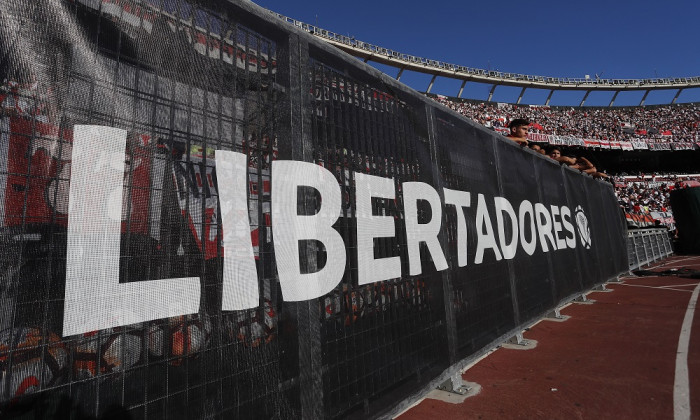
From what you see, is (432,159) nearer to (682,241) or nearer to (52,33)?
(52,33)

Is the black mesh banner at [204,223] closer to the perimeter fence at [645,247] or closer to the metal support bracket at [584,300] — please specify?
the metal support bracket at [584,300]

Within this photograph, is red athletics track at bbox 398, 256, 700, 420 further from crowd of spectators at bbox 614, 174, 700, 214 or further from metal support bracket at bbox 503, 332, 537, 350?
crowd of spectators at bbox 614, 174, 700, 214

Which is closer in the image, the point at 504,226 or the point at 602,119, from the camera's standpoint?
the point at 504,226

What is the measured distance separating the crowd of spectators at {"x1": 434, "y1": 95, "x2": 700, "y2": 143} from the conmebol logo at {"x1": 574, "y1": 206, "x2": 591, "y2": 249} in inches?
1147

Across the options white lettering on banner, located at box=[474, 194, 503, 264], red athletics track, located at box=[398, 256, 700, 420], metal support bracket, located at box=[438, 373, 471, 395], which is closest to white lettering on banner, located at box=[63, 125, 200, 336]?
red athletics track, located at box=[398, 256, 700, 420]

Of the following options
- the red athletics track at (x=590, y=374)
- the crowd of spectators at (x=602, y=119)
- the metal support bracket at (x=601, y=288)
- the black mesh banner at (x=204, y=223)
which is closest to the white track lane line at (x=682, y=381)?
the red athletics track at (x=590, y=374)

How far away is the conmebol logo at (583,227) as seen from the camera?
6.32m

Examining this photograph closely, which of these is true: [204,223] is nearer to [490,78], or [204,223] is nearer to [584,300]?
[584,300]

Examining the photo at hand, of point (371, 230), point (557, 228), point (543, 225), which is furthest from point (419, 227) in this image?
point (557, 228)

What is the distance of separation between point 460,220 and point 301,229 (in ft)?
6.12

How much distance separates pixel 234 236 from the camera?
61.1 inches

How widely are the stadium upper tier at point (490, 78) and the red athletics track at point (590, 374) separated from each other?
1385 inches

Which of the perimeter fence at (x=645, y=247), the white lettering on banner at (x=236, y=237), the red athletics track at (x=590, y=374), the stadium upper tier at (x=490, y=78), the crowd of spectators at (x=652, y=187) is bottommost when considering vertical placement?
the red athletics track at (x=590, y=374)

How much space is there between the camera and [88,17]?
1.24 metres
